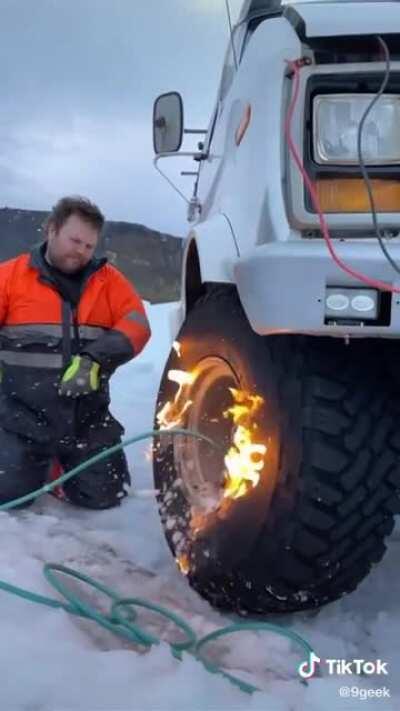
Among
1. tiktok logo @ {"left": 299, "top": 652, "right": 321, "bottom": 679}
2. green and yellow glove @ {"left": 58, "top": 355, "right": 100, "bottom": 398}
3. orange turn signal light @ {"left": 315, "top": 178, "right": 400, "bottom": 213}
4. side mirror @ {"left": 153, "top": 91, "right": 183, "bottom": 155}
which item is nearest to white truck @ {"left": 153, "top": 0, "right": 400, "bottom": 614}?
orange turn signal light @ {"left": 315, "top": 178, "right": 400, "bottom": 213}

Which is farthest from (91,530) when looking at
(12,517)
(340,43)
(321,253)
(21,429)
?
(340,43)

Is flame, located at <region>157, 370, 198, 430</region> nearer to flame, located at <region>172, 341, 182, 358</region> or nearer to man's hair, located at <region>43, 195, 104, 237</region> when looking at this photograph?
flame, located at <region>172, 341, 182, 358</region>

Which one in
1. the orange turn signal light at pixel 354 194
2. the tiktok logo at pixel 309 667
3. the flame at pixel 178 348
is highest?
the orange turn signal light at pixel 354 194

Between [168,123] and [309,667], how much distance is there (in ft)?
9.13

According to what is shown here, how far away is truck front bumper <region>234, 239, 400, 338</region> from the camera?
1.70 meters

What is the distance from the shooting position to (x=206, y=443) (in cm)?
252

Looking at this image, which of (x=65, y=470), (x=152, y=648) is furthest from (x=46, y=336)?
(x=152, y=648)

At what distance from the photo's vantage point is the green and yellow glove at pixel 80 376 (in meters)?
3.28

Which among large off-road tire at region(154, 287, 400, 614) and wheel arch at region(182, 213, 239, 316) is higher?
wheel arch at region(182, 213, 239, 316)

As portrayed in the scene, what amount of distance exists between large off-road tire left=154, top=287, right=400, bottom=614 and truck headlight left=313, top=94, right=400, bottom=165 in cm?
43

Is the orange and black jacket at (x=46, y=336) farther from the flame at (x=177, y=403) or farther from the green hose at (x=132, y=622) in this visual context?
the green hose at (x=132, y=622)

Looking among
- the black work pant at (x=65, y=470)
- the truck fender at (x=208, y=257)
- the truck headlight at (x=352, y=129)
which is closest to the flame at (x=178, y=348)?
the truck fender at (x=208, y=257)

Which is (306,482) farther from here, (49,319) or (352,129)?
(49,319)

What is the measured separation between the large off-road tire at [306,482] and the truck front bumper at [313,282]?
0.20m
